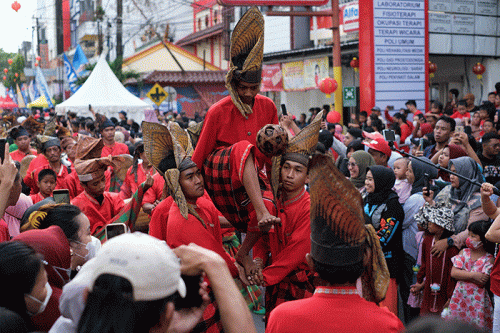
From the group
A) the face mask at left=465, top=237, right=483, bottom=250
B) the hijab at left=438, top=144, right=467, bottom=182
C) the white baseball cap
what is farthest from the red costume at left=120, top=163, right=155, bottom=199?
the white baseball cap

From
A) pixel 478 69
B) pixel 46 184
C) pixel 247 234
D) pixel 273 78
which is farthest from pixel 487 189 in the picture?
pixel 273 78

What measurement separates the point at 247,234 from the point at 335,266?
5.26ft

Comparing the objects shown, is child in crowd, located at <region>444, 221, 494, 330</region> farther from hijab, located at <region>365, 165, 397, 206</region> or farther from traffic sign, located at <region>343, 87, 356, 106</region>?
traffic sign, located at <region>343, 87, 356, 106</region>

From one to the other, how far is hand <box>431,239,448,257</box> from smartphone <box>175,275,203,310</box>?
136 inches

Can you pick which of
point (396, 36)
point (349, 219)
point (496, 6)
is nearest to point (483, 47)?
point (496, 6)

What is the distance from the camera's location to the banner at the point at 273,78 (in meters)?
22.1

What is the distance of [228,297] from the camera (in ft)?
6.15

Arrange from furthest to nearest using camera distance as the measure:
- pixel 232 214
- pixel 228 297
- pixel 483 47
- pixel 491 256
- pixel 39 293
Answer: pixel 483 47 < pixel 491 256 < pixel 232 214 < pixel 39 293 < pixel 228 297

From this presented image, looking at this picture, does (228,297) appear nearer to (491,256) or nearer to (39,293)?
(39,293)

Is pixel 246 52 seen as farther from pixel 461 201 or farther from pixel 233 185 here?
pixel 461 201

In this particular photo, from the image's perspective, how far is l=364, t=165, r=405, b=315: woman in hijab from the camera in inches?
192

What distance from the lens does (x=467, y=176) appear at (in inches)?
209

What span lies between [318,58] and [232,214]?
16523mm

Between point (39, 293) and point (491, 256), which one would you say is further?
point (491, 256)
